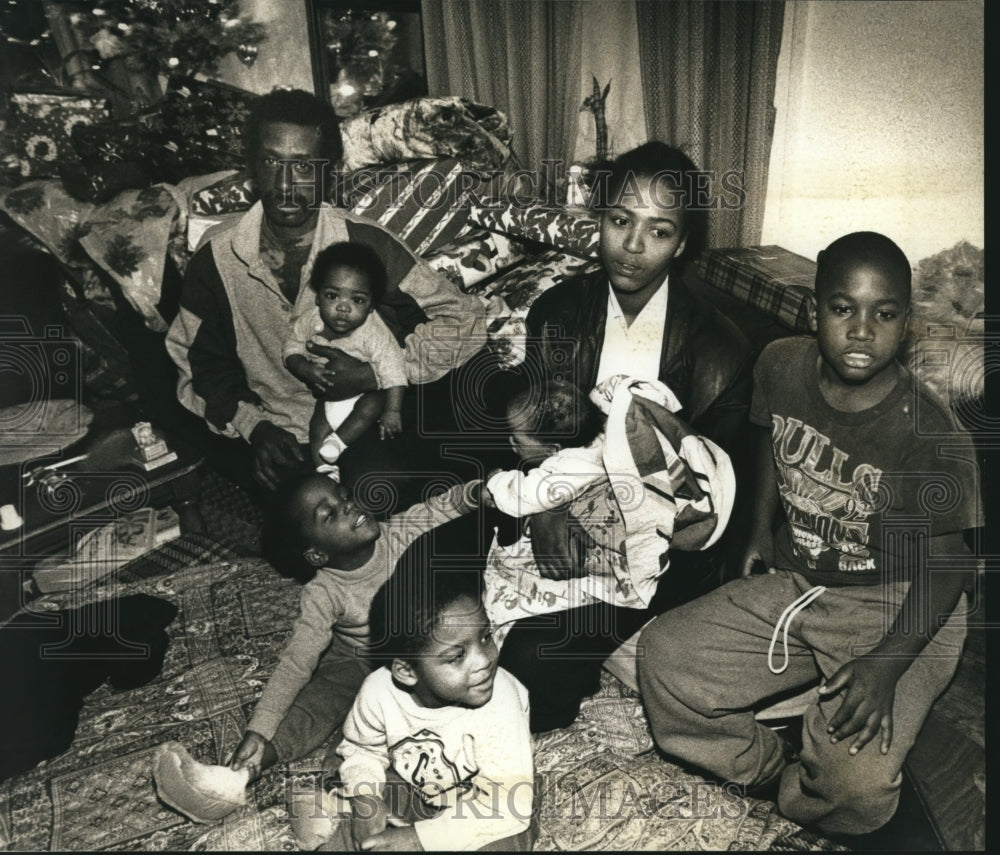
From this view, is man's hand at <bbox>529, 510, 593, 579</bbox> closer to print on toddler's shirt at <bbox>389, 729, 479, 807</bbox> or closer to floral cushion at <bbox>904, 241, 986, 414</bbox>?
print on toddler's shirt at <bbox>389, 729, 479, 807</bbox>

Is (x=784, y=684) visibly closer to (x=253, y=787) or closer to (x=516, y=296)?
(x=516, y=296)

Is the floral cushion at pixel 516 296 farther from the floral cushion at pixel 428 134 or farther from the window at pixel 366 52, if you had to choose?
the window at pixel 366 52

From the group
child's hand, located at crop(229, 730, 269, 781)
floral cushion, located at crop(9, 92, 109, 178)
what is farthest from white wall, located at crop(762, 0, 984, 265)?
child's hand, located at crop(229, 730, 269, 781)

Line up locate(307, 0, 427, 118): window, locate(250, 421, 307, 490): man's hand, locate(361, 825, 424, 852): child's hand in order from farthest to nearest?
locate(250, 421, 307, 490): man's hand → locate(307, 0, 427, 118): window → locate(361, 825, 424, 852): child's hand

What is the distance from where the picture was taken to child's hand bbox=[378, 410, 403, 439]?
1.94 m

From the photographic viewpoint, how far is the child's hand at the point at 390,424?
194 cm

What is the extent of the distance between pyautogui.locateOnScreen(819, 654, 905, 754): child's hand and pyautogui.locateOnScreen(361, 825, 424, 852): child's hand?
92cm

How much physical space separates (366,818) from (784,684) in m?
0.98

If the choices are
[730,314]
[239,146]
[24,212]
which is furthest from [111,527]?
[730,314]

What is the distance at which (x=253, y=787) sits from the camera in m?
1.89

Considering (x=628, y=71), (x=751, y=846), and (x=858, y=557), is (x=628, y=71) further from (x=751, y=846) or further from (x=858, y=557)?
(x=751, y=846)

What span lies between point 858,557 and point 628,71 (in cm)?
120

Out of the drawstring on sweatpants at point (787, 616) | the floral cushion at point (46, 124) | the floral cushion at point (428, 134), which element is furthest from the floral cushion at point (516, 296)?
the floral cushion at point (46, 124)

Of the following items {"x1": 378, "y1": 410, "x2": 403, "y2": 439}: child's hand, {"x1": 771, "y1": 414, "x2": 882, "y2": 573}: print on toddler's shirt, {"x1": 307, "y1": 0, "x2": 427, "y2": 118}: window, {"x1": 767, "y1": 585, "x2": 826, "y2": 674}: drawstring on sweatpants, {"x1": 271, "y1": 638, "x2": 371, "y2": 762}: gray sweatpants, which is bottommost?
{"x1": 271, "y1": 638, "x2": 371, "y2": 762}: gray sweatpants
